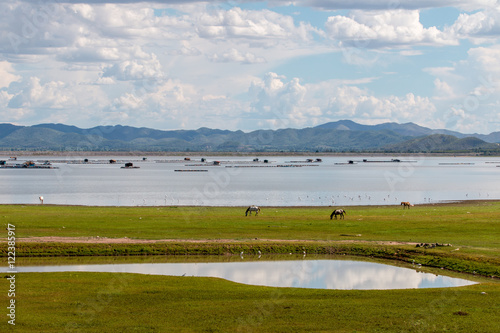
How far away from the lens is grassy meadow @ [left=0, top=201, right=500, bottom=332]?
1958cm

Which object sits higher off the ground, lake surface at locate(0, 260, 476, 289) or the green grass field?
the green grass field

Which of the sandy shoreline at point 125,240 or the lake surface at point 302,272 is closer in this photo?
the lake surface at point 302,272

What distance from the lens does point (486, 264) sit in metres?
30.5

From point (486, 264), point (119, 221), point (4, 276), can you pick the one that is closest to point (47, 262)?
point (4, 276)

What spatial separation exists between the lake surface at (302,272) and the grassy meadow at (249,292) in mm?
2155

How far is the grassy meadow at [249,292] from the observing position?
19.6 m

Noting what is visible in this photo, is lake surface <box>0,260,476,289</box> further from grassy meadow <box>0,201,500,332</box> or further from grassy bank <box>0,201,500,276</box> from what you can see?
grassy bank <box>0,201,500,276</box>

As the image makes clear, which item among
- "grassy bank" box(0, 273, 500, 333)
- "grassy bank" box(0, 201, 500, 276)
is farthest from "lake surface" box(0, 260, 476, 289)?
"grassy bank" box(0, 273, 500, 333)

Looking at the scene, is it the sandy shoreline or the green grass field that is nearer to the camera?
the sandy shoreline

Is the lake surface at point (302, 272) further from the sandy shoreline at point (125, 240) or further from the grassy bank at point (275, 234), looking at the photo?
the sandy shoreline at point (125, 240)

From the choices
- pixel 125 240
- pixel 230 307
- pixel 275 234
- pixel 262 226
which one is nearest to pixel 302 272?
pixel 230 307

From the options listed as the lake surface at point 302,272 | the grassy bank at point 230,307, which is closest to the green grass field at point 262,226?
the lake surface at point 302,272

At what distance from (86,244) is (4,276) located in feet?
30.6

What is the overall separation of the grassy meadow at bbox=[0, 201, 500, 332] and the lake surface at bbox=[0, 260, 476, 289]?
2155 millimetres
